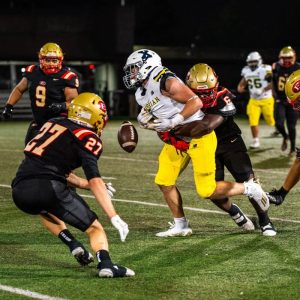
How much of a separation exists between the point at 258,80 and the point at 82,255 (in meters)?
10.4

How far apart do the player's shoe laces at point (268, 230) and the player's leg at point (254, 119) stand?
26.6ft

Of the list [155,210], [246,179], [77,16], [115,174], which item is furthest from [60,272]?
[77,16]

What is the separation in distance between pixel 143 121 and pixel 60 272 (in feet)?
5.46

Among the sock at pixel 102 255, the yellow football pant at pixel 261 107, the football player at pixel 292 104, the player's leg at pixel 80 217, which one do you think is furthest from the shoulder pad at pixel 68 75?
the yellow football pant at pixel 261 107

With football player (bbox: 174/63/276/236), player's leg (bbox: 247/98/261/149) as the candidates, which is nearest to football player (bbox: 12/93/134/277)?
football player (bbox: 174/63/276/236)

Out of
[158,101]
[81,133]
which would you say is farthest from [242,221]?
[81,133]

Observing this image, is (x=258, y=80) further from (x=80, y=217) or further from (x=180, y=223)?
(x=80, y=217)

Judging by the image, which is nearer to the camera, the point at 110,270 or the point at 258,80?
the point at 110,270

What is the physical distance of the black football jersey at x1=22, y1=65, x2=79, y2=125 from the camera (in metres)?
8.88

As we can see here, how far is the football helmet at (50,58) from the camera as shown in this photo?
28.7 feet

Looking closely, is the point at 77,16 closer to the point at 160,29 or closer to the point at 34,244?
the point at 160,29

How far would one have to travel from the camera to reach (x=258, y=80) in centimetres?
1562

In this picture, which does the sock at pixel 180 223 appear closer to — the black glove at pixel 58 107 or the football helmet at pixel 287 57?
the black glove at pixel 58 107

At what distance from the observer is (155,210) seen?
27.8ft
